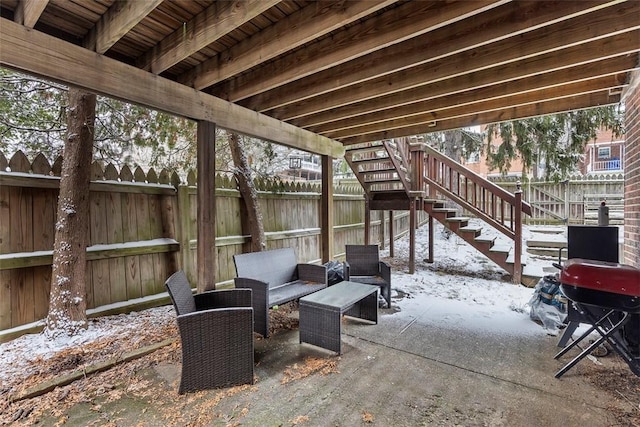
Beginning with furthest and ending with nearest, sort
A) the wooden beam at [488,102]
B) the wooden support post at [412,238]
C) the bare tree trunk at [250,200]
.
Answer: the wooden support post at [412,238]
the bare tree trunk at [250,200]
the wooden beam at [488,102]

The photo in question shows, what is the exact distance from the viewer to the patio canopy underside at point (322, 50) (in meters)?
1.88

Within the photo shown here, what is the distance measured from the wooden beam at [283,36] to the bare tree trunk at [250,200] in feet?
5.76

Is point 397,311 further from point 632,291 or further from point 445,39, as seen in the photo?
point 445,39

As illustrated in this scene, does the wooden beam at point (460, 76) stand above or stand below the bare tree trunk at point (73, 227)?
above

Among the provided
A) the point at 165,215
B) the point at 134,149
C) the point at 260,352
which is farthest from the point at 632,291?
the point at 134,149

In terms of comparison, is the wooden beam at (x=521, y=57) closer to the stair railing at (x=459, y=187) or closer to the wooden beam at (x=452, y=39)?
the wooden beam at (x=452, y=39)

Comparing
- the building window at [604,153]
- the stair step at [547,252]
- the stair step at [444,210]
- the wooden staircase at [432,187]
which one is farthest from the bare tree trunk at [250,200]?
the building window at [604,153]

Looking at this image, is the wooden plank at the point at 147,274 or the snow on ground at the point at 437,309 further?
the wooden plank at the point at 147,274

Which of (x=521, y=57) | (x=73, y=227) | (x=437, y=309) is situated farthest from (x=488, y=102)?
(x=73, y=227)

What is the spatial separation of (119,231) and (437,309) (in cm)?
396

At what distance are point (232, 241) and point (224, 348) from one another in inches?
96.1

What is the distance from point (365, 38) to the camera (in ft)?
7.04

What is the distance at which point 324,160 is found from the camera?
4746mm

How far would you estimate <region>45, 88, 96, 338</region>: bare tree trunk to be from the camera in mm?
2826
